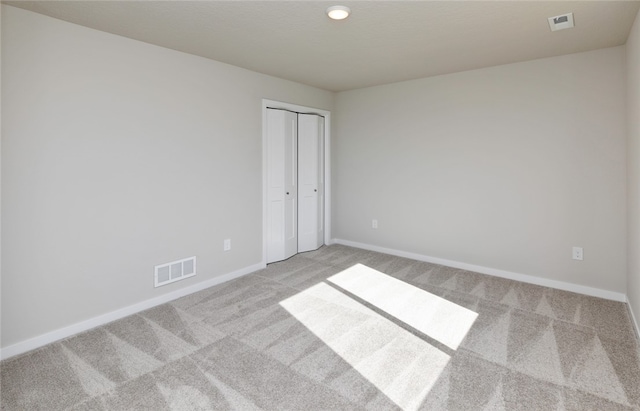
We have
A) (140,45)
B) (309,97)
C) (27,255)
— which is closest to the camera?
(27,255)

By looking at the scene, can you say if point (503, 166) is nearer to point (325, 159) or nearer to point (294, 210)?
point (325, 159)

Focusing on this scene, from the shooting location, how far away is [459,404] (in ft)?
5.88

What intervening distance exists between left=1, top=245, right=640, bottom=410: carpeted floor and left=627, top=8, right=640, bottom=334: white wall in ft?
1.07

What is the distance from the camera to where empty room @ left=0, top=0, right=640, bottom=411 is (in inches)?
82.6

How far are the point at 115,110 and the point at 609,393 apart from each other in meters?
3.86

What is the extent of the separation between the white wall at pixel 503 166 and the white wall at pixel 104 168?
2.00 meters

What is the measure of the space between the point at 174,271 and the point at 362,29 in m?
2.75

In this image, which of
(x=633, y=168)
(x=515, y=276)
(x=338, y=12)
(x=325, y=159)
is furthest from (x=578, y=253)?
(x=325, y=159)

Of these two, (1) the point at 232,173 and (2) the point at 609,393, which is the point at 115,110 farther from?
(2) the point at 609,393

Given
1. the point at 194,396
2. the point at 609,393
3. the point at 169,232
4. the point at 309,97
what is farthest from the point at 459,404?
the point at 309,97

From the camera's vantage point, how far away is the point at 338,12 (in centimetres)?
233

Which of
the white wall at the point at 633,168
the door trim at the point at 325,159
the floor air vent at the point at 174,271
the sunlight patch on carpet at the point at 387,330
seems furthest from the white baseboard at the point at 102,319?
the white wall at the point at 633,168

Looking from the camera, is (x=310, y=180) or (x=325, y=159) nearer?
(x=310, y=180)

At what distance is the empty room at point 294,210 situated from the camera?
2099mm
